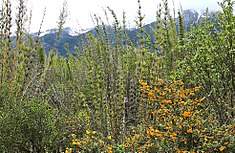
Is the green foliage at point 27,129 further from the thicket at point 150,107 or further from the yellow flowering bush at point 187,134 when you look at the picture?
the yellow flowering bush at point 187,134

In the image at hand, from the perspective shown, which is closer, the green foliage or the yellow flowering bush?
the yellow flowering bush

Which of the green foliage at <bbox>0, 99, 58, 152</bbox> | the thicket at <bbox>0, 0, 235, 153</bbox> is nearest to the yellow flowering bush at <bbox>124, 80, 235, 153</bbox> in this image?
the thicket at <bbox>0, 0, 235, 153</bbox>

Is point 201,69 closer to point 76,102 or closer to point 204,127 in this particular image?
point 204,127

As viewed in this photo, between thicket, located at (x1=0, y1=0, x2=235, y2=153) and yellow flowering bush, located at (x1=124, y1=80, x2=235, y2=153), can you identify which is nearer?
yellow flowering bush, located at (x1=124, y1=80, x2=235, y2=153)

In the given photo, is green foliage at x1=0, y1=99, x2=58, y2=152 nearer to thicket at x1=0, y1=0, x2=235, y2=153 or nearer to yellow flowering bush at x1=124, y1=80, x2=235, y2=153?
thicket at x1=0, y1=0, x2=235, y2=153

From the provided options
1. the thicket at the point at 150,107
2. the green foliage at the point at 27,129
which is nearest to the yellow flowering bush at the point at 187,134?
the thicket at the point at 150,107

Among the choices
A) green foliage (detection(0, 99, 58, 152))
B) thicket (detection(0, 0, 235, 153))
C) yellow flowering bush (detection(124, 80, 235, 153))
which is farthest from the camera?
green foliage (detection(0, 99, 58, 152))

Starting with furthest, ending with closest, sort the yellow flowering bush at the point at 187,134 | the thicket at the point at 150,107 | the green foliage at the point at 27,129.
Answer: the green foliage at the point at 27,129 < the thicket at the point at 150,107 < the yellow flowering bush at the point at 187,134

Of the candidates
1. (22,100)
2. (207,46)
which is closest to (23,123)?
(22,100)

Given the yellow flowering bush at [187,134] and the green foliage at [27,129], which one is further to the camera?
the green foliage at [27,129]

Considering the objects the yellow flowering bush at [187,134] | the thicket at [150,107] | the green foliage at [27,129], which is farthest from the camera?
the green foliage at [27,129]

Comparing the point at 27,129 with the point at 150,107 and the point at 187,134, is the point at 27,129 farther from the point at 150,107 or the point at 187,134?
the point at 187,134

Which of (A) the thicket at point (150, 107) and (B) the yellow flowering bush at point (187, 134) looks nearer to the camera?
(B) the yellow flowering bush at point (187, 134)

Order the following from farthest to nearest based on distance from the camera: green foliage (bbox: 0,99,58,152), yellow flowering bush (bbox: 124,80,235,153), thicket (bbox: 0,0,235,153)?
1. green foliage (bbox: 0,99,58,152)
2. thicket (bbox: 0,0,235,153)
3. yellow flowering bush (bbox: 124,80,235,153)
